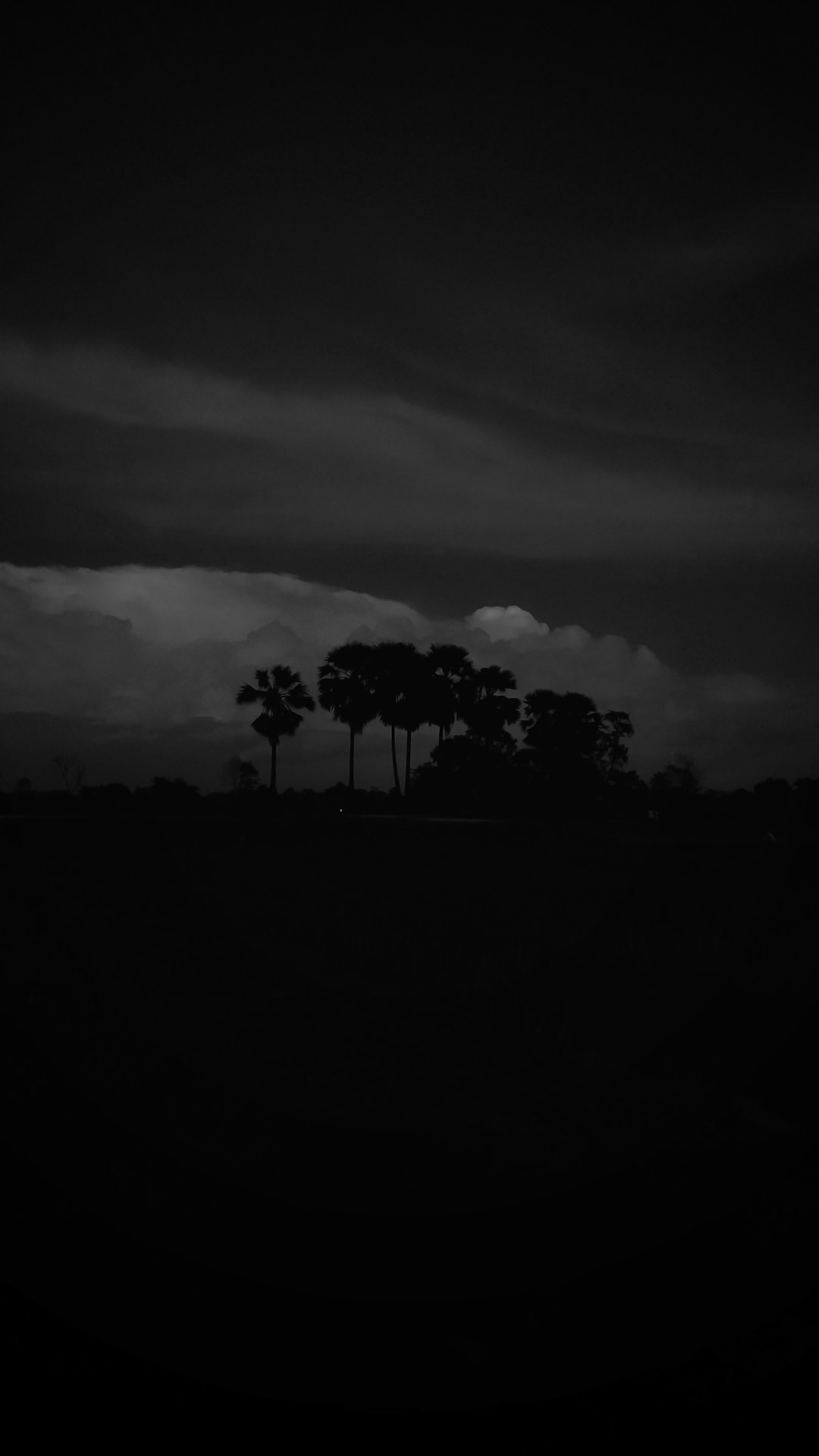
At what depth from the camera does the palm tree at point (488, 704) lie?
48.5 metres

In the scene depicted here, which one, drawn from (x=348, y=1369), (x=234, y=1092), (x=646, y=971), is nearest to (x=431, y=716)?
(x=646, y=971)

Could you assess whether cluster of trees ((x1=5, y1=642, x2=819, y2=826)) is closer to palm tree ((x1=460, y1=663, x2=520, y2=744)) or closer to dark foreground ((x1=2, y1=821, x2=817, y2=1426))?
palm tree ((x1=460, y1=663, x2=520, y2=744))

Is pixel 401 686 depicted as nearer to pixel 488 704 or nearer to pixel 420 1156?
pixel 488 704

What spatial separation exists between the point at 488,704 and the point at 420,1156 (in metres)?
43.3

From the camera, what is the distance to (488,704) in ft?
159

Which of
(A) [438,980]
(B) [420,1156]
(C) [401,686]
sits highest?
(C) [401,686]

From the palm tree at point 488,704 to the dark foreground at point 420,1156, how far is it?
1416 inches

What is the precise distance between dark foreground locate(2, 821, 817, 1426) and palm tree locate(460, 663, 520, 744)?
35971mm

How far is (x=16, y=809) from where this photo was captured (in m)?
31.9

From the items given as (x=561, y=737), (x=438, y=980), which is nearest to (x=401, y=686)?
(x=561, y=737)

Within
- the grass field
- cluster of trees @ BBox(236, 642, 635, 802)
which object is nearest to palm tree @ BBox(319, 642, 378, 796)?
cluster of trees @ BBox(236, 642, 635, 802)

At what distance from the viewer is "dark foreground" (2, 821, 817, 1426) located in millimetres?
3564

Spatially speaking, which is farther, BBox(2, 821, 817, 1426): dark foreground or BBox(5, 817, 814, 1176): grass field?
BBox(5, 817, 814, 1176): grass field

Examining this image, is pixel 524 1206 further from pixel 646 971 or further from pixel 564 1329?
pixel 646 971
